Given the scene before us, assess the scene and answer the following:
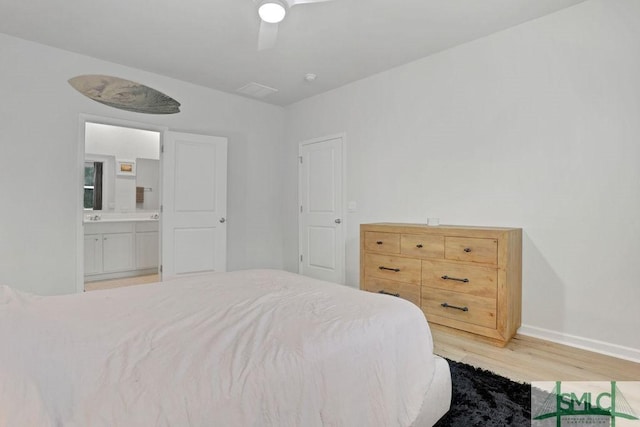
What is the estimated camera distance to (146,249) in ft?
17.8

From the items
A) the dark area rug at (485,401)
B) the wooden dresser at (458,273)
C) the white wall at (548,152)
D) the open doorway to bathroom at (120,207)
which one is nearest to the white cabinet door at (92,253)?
the open doorway to bathroom at (120,207)

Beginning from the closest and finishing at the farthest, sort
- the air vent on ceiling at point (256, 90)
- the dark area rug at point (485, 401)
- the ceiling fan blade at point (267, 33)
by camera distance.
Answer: the dark area rug at point (485, 401) → the ceiling fan blade at point (267, 33) → the air vent on ceiling at point (256, 90)

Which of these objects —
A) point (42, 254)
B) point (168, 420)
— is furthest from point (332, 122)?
point (168, 420)

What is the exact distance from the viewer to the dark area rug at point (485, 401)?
5.19ft

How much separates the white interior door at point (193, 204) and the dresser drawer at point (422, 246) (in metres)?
2.43

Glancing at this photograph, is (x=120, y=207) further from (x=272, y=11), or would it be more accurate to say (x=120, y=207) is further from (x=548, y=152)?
(x=548, y=152)

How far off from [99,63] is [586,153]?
4.56 metres

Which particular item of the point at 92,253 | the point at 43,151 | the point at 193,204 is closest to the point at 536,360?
the point at 193,204

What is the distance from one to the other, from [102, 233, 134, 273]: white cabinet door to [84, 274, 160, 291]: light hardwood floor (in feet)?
0.64

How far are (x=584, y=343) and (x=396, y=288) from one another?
1437 millimetres

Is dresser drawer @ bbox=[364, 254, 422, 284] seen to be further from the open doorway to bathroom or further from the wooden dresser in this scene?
the open doorway to bathroom

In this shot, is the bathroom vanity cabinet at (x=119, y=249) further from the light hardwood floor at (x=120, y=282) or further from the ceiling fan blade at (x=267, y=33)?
the ceiling fan blade at (x=267, y=33)

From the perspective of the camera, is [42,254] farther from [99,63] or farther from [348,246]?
[348,246]

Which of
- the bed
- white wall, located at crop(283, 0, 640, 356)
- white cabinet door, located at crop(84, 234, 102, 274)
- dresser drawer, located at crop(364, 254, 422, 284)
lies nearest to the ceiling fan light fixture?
the bed
